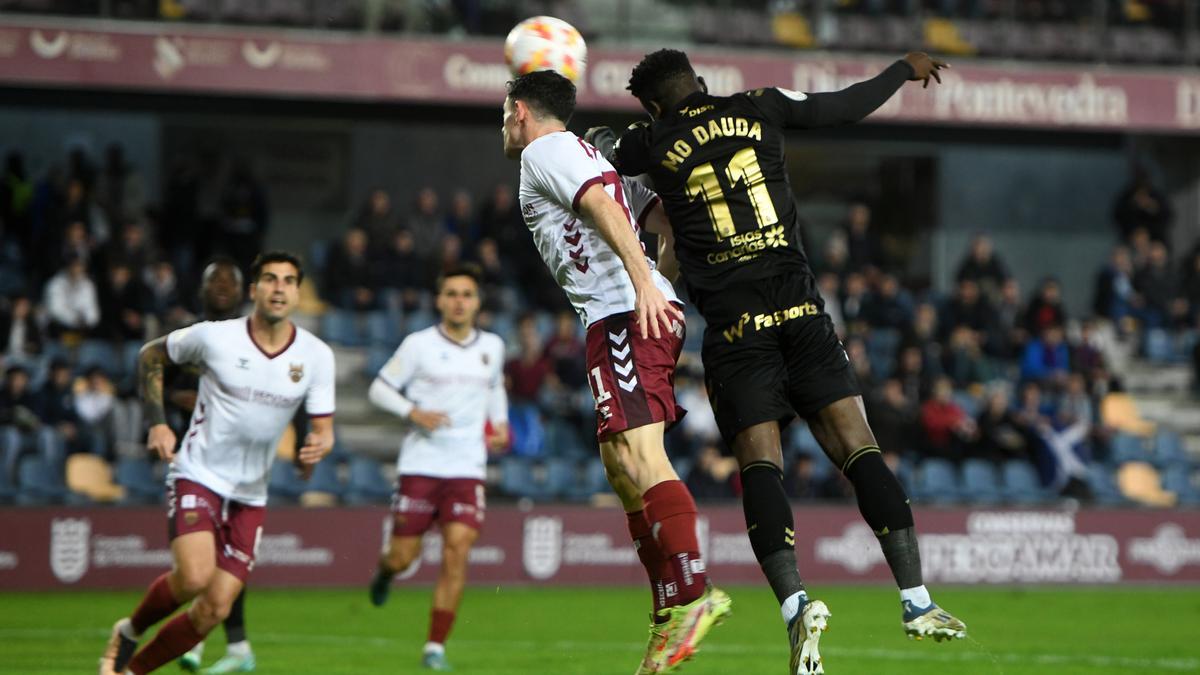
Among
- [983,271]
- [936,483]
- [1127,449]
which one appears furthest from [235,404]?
[983,271]

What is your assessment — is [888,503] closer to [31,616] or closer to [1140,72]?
[31,616]

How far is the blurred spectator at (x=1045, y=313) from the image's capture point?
23578 mm

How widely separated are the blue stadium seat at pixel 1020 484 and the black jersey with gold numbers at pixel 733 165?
544 inches

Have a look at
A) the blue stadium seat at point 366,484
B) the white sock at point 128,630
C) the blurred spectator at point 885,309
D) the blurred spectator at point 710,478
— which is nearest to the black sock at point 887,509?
the white sock at point 128,630

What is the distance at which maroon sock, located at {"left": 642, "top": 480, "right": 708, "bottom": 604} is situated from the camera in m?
6.93

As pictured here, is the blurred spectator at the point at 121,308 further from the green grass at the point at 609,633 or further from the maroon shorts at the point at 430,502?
the maroon shorts at the point at 430,502

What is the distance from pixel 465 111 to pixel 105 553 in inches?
405

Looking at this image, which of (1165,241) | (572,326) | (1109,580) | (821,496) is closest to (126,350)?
(572,326)

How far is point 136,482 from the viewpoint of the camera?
58.5 ft

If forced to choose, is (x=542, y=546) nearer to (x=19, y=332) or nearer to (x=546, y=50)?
(x=19, y=332)

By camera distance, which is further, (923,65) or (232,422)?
(232,422)

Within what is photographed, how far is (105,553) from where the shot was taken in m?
16.8

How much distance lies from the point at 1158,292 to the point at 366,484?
1237 cm

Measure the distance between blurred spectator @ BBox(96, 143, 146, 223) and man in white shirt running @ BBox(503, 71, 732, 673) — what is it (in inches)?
622
